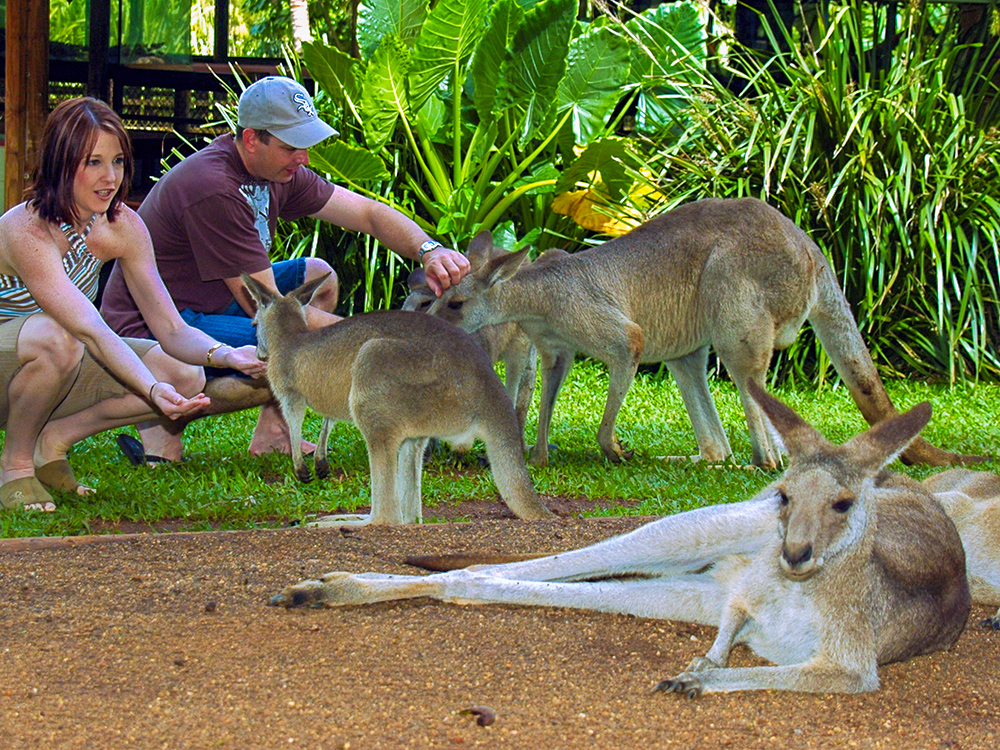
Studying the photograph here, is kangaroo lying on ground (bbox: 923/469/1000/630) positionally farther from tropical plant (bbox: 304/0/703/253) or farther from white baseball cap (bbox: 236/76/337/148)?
tropical plant (bbox: 304/0/703/253)

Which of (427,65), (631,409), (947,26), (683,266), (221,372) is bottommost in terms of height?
(631,409)

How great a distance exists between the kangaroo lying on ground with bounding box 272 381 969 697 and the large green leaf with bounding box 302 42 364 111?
586cm

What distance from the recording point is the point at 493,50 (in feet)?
27.6

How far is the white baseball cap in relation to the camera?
5.25 metres

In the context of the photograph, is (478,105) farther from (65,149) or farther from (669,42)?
(65,149)

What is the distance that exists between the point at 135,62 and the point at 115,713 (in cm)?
901

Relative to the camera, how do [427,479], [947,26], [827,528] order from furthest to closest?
[947,26] → [427,479] → [827,528]

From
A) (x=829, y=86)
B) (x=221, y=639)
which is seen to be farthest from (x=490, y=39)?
(x=221, y=639)

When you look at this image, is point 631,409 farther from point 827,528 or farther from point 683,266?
point 827,528

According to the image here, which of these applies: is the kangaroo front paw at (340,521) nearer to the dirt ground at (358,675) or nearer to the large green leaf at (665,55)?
the dirt ground at (358,675)

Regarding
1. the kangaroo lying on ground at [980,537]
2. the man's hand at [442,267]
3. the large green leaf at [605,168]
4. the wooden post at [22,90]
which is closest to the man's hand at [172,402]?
the man's hand at [442,267]

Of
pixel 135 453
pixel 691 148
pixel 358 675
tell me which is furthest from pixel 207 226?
pixel 691 148

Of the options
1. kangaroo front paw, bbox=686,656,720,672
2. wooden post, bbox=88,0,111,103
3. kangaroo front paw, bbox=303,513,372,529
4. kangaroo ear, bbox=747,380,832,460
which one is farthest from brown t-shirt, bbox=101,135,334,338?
wooden post, bbox=88,0,111,103

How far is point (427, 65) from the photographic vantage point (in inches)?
334
